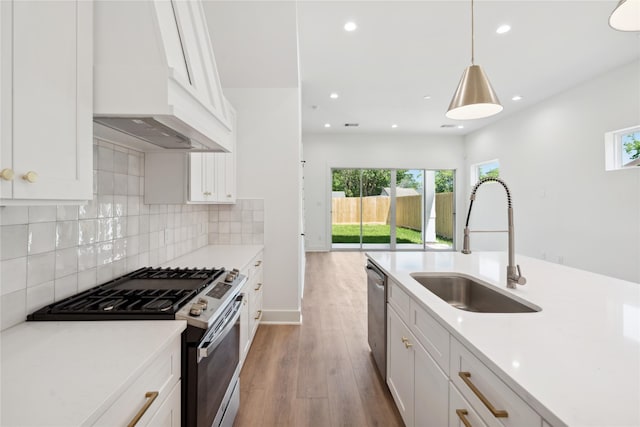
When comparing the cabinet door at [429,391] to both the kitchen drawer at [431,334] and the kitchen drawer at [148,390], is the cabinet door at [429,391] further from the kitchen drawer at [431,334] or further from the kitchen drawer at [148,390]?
the kitchen drawer at [148,390]

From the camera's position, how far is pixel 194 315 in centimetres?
114

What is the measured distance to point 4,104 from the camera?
2.32ft

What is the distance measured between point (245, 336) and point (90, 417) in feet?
5.85

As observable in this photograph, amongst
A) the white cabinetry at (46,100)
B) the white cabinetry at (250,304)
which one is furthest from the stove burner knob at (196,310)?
the white cabinetry at (250,304)

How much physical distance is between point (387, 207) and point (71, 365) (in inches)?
298

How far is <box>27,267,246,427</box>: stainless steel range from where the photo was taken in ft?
3.65

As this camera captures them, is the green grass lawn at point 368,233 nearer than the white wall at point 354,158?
No

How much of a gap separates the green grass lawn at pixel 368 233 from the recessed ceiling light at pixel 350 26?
5.29 m

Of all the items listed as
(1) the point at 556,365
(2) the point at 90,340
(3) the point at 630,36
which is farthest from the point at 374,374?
(3) the point at 630,36

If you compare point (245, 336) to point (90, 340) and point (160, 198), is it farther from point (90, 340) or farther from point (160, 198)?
point (90, 340)

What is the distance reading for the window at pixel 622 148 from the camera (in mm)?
3939

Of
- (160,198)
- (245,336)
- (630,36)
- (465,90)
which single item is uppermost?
(630,36)

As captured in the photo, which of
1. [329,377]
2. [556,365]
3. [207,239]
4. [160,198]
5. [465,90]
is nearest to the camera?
[556,365]

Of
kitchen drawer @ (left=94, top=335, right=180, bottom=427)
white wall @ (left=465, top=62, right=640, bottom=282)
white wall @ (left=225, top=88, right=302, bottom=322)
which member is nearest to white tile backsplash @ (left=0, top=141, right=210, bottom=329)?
kitchen drawer @ (left=94, top=335, right=180, bottom=427)
